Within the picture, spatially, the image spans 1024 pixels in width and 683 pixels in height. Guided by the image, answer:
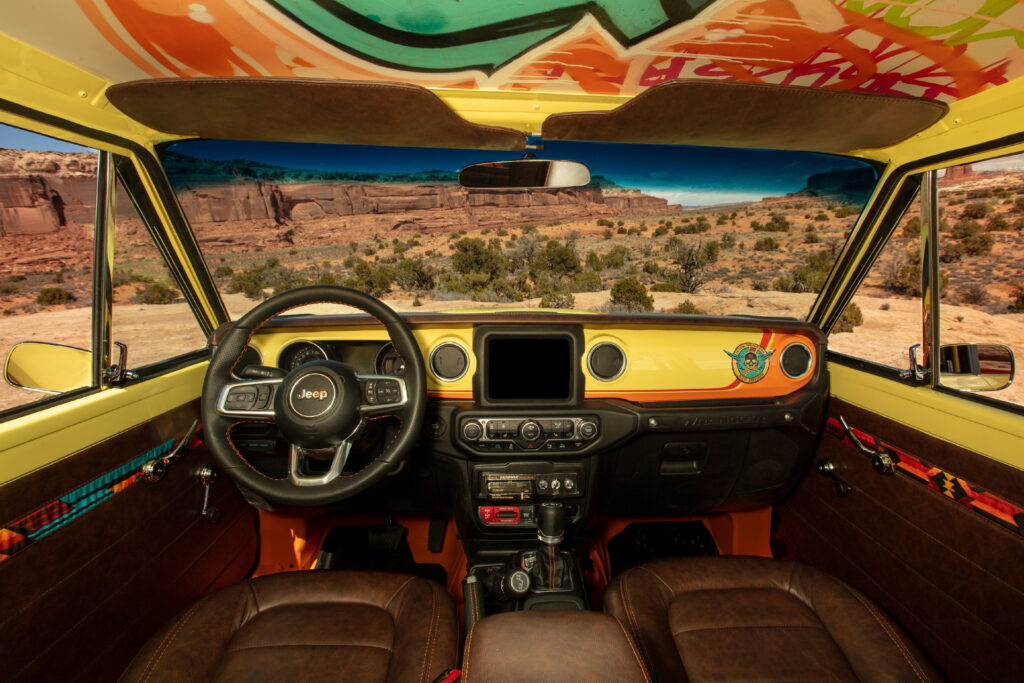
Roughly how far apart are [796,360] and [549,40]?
1.72m

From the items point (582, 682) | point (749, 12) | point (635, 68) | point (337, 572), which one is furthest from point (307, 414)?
point (749, 12)

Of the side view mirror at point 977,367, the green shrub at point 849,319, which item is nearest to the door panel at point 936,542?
the side view mirror at point 977,367

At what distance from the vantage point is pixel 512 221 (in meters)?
2.57

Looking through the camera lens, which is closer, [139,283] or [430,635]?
[430,635]

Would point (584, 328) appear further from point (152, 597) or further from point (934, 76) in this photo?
point (152, 597)

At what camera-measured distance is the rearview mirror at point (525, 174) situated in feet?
6.43

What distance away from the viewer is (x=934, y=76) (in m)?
1.54

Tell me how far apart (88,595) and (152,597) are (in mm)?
291

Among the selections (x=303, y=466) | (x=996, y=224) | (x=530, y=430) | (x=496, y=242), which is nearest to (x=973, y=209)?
(x=496, y=242)

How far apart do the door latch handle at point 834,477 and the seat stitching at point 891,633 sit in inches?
24.2

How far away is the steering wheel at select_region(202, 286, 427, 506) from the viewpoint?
1479 millimetres

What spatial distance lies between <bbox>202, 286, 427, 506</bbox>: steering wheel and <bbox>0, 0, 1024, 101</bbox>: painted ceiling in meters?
0.77

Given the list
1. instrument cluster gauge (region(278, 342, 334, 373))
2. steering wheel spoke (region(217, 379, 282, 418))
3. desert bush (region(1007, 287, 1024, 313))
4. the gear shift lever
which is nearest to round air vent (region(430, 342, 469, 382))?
instrument cluster gauge (region(278, 342, 334, 373))

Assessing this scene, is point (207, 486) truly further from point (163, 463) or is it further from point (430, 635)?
point (430, 635)
